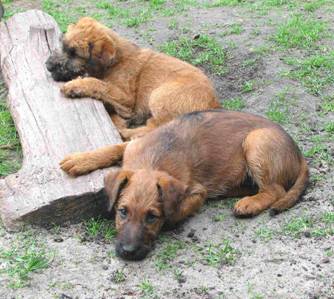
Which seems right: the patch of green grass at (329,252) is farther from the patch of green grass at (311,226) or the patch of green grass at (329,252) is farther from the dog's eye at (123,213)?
the dog's eye at (123,213)

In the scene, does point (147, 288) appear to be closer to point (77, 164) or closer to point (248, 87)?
point (77, 164)

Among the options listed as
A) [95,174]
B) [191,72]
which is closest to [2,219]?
[95,174]

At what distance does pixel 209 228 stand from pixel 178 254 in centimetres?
53

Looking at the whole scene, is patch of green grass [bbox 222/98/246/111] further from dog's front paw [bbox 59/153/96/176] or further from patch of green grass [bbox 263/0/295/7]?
patch of green grass [bbox 263/0/295/7]

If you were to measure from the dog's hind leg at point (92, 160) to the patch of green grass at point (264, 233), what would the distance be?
1.55m

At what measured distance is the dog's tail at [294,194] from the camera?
245 inches

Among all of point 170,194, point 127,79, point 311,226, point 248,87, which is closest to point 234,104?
point 248,87

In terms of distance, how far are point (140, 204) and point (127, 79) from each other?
311cm

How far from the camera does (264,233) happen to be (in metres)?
5.97

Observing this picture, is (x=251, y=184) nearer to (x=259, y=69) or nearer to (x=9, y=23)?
(x=259, y=69)

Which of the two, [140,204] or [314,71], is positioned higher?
[140,204]

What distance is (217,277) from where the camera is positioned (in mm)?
5414

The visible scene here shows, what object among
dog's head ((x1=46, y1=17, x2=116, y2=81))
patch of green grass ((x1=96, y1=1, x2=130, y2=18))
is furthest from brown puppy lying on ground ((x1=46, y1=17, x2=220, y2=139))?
patch of green grass ((x1=96, y1=1, x2=130, y2=18))

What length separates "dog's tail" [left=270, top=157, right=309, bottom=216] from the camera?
20.4ft
